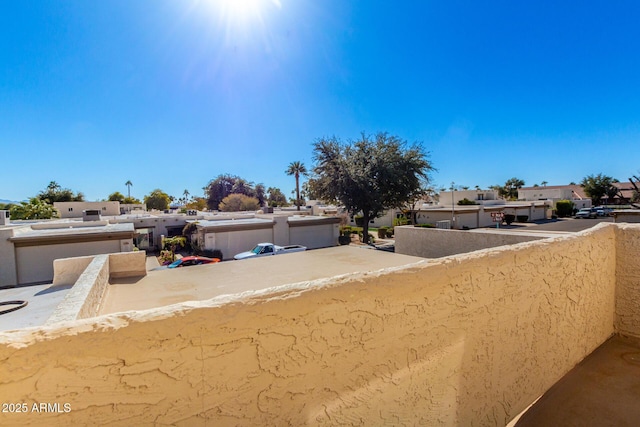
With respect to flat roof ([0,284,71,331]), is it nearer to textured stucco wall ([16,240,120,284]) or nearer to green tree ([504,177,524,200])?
textured stucco wall ([16,240,120,284])

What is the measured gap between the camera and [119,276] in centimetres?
768

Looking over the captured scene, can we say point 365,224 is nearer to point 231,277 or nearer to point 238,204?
point 231,277

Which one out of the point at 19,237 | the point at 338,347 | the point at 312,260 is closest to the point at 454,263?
the point at 338,347

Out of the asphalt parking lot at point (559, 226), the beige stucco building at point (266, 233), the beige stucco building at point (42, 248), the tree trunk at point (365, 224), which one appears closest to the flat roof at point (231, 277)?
the beige stucco building at point (42, 248)

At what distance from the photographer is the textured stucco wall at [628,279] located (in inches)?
184

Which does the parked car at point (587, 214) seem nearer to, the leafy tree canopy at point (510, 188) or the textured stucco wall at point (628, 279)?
the leafy tree canopy at point (510, 188)

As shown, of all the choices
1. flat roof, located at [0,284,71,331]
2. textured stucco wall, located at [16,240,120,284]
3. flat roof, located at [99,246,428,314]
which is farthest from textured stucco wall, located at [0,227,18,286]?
flat roof, located at [99,246,428,314]

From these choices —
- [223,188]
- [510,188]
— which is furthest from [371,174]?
[510,188]

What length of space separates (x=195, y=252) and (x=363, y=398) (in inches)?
946

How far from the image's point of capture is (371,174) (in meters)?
24.5

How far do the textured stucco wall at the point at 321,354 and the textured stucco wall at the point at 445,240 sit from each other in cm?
535

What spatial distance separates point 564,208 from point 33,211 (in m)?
68.8

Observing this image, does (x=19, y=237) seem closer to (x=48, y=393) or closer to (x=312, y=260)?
(x=312, y=260)

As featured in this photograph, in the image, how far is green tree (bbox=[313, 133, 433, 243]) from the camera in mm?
24172
